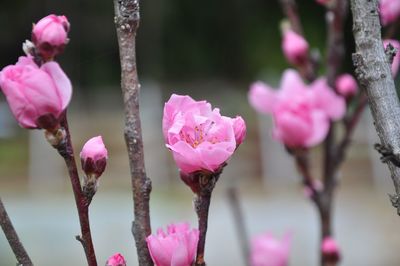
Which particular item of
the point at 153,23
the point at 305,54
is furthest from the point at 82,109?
the point at 305,54

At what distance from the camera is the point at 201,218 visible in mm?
361

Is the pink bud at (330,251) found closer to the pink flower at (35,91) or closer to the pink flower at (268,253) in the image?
the pink flower at (268,253)

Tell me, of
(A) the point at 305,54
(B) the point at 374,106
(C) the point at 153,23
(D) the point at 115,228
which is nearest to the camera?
(B) the point at 374,106

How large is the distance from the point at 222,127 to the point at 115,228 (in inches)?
103

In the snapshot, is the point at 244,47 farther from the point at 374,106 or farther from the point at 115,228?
the point at 374,106

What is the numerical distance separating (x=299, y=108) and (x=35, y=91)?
54cm

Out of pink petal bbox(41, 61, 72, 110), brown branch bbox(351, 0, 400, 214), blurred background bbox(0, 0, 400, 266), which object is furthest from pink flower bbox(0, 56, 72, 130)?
blurred background bbox(0, 0, 400, 266)

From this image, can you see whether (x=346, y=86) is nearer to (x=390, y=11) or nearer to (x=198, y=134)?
(x=390, y=11)

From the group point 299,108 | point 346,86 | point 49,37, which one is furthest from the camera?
point 346,86

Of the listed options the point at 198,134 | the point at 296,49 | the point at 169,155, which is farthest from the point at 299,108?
the point at 169,155

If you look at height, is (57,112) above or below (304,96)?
below

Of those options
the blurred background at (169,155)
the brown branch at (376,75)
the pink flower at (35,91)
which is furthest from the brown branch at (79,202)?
the blurred background at (169,155)

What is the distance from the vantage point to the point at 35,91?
13.1 inches

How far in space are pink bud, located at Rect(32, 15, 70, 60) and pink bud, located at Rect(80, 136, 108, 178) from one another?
0.19 feet
